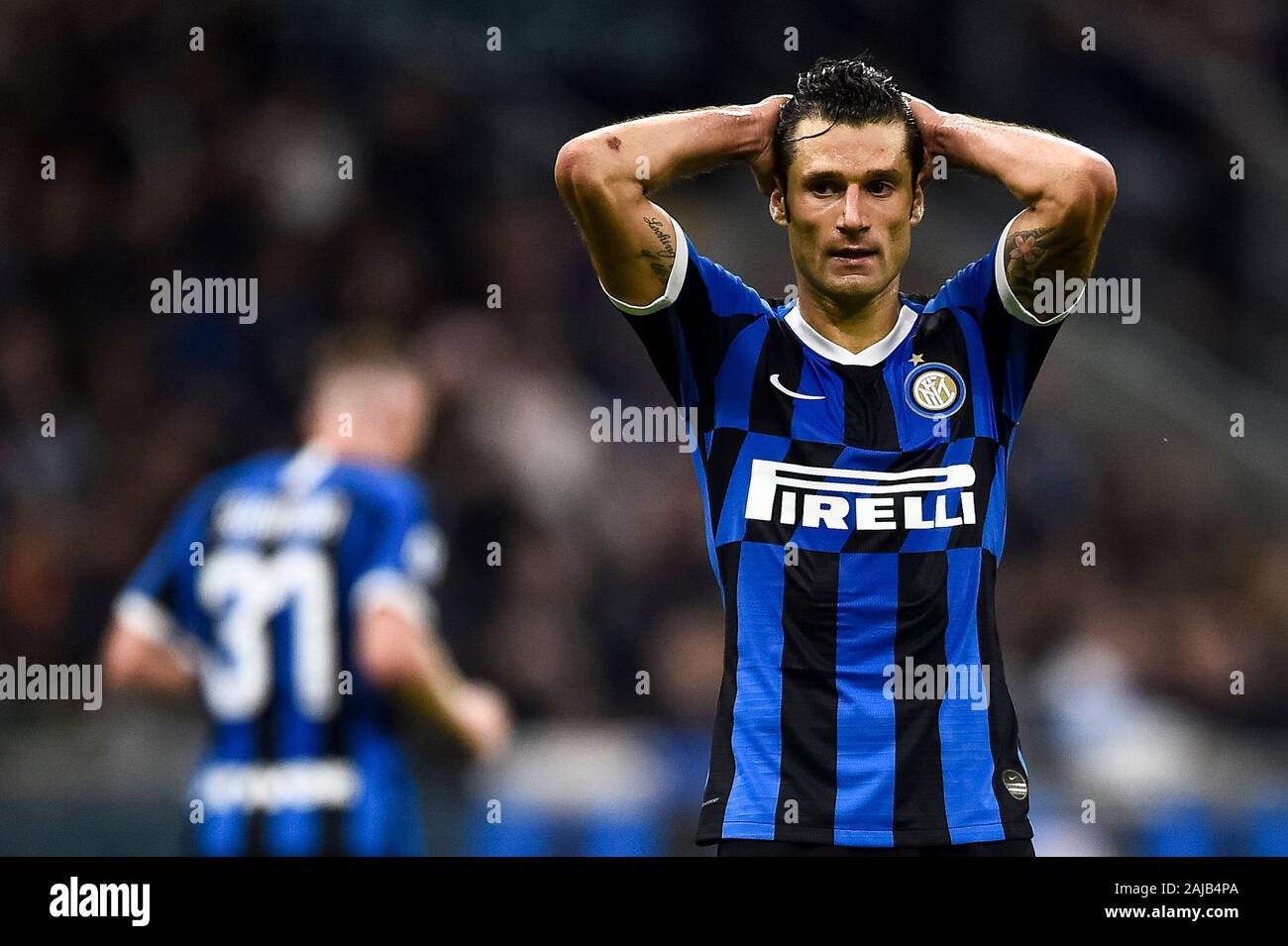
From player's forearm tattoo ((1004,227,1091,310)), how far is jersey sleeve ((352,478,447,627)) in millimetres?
2419

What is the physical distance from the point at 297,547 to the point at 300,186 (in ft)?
15.6

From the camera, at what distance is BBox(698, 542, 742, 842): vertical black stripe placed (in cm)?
313

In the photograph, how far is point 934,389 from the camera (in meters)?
3.27

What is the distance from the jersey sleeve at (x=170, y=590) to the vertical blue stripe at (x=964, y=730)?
9.73ft

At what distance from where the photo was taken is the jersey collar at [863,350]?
3336 millimetres

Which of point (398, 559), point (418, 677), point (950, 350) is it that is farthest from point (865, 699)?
point (398, 559)

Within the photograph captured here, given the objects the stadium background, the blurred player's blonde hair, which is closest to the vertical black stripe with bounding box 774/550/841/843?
the blurred player's blonde hair

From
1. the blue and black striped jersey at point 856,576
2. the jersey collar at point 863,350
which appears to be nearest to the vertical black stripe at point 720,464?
the blue and black striped jersey at point 856,576

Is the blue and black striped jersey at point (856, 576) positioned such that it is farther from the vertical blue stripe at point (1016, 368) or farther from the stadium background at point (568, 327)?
the stadium background at point (568, 327)

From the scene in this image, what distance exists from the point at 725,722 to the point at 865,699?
27cm

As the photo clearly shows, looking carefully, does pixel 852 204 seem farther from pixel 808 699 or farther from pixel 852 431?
pixel 808 699

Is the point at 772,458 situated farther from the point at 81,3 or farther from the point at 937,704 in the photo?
the point at 81,3

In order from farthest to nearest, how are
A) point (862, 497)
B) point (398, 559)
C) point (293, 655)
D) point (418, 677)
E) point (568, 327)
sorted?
point (568, 327) < point (293, 655) < point (398, 559) < point (418, 677) < point (862, 497)

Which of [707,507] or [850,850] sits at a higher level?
[707,507]
